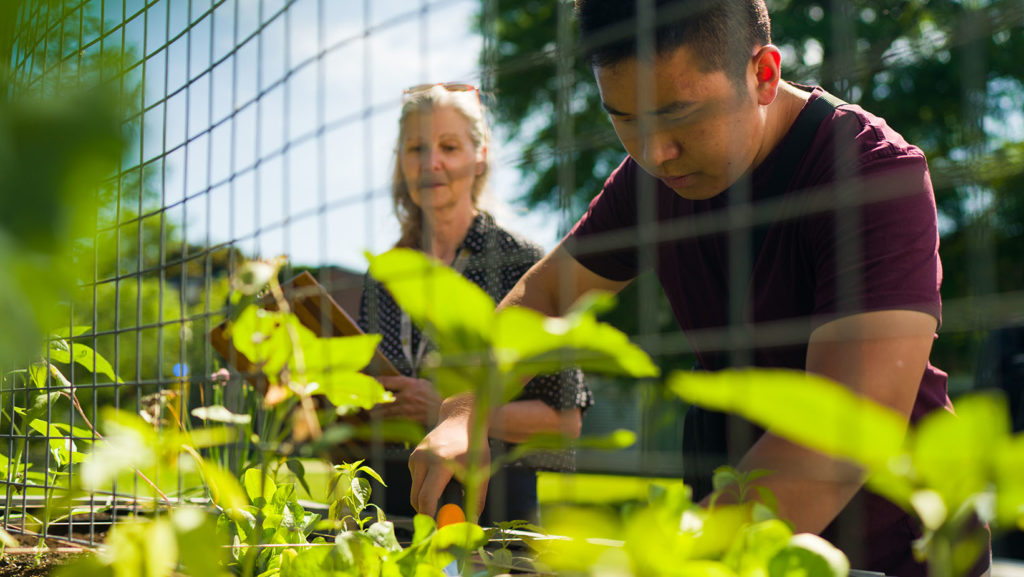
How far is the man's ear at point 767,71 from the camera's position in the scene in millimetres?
1071

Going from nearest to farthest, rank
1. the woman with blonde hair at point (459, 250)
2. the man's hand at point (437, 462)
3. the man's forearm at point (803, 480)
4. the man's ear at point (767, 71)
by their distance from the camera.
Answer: the man's forearm at point (803, 480) < the man's hand at point (437, 462) < the man's ear at point (767, 71) < the woman with blonde hair at point (459, 250)

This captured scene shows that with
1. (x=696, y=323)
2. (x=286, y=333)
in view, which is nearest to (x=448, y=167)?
(x=696, y=323)

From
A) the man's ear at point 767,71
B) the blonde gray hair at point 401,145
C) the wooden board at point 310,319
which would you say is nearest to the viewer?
the man's ear at point 767,71

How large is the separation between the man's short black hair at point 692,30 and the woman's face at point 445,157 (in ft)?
3.84

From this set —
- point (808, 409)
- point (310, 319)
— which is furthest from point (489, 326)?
point (310, 319)

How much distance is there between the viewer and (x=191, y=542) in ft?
1.08

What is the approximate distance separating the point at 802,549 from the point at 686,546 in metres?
0.06

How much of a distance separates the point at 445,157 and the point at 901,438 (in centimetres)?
218

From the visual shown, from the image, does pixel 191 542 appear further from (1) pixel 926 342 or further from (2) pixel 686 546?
(1) pixel 926 342

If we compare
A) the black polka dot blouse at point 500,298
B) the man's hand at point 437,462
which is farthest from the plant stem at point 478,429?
the black polka dot blouse at point 500,298

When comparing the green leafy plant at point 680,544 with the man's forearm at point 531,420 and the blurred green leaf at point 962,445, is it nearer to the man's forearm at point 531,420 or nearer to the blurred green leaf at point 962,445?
the blurred green leaf at point 962,445

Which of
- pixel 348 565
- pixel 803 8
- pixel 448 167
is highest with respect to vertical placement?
pixel 803 8

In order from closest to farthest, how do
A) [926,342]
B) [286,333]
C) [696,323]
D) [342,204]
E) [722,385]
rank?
[722,385]
[286,333]
[926,342]
[342,204]
[696,323]

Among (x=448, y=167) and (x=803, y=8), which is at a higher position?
(x=803, y=8)
